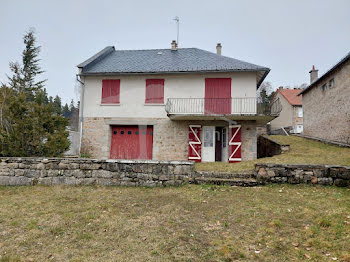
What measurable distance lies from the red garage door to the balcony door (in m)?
3.29

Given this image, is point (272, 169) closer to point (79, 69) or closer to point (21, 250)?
point (21, 250)

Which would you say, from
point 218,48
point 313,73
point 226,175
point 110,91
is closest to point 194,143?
point 226,175

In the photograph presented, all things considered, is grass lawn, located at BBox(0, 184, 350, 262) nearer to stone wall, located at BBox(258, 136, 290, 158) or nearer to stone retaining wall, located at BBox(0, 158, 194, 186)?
stone retaining wall, located at BBox(0, 158, 194, 186)

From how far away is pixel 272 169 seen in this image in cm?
571

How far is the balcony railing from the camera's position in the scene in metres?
9.99

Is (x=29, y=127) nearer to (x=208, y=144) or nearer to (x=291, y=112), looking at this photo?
(x=208, y=144)

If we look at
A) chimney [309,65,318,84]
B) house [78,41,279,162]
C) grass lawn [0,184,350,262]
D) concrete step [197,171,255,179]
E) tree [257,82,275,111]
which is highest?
tree [257,82,275,111]

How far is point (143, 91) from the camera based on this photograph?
10.8 m

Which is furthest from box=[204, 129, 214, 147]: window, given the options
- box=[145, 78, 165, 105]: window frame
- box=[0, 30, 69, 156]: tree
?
box=[0, 30, 69, 156]: tree

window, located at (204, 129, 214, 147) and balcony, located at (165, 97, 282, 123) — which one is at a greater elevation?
balcony, located at (165, 97, 282, 123)

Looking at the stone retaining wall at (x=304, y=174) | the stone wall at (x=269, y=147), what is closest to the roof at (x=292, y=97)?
the stone wall at (x=269, y=147)

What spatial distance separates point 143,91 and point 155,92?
0.65 metres

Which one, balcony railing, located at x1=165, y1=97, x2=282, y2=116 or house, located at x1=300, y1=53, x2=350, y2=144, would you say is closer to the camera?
balcony railing, located at x1=165, y1=97, x2=282, y2=116

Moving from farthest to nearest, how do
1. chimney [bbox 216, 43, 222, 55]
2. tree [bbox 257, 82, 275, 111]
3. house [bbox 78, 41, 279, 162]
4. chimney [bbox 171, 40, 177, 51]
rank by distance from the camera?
1. tree [bbox 257, 82, 275, 111]
2. chimney [bbox 171, 40, 177, 51]
3. chimney [bbox 216, 43, 222, 55]
4. house [bbox 78, 41, 279, 162]
